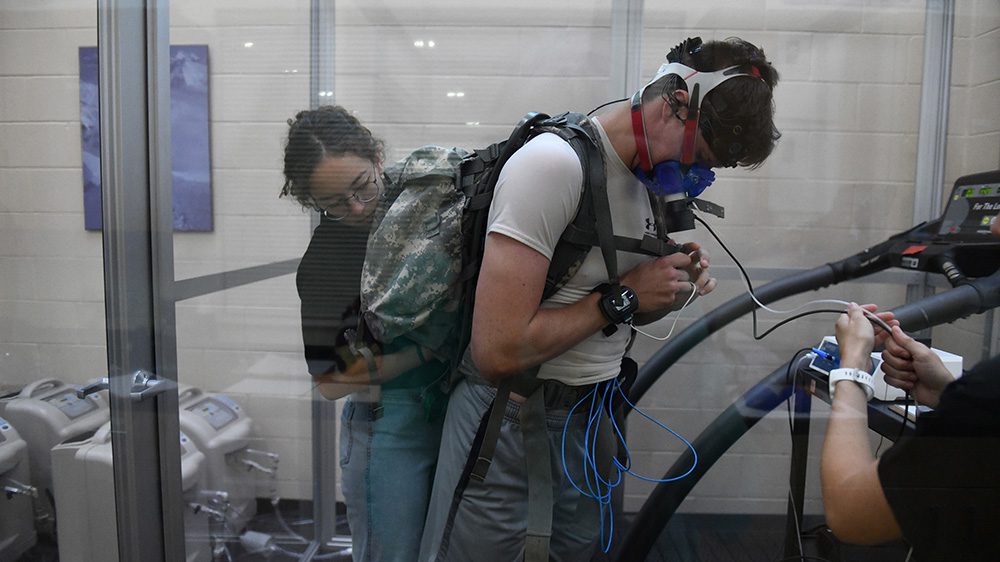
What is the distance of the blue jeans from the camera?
1.34 metres

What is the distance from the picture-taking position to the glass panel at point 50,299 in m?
1.47

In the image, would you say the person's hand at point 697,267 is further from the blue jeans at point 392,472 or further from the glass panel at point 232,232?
the glass panel at point 232,232

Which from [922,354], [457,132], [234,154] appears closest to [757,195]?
[922,354]

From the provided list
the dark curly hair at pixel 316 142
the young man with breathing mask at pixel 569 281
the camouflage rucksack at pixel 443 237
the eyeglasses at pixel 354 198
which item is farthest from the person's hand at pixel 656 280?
the dark curly hair at pixel 316 142

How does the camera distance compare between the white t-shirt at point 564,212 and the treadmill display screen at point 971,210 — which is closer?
the white t-shirt at point 564,212

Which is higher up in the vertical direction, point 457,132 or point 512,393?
point 457,132

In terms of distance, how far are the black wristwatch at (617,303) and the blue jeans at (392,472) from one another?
0.48 m

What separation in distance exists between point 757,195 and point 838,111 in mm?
299

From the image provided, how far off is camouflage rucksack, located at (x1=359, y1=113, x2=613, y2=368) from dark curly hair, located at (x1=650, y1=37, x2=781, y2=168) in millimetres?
208

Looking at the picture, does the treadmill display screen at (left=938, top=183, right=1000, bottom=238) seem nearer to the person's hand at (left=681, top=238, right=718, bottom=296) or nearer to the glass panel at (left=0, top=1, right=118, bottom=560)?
the person's hand at (left=681, top=238, right=718, bottom=296)

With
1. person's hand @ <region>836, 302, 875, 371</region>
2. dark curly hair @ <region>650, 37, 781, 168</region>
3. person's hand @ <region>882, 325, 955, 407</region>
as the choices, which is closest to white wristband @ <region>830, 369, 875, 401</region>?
person's hand @ <region>836, 302, 875, 371</region>

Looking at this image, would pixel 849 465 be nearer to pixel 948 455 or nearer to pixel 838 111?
pixel 948 455

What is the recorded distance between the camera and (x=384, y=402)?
1405 mm

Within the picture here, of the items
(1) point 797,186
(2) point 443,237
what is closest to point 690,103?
(2) point 443,237
